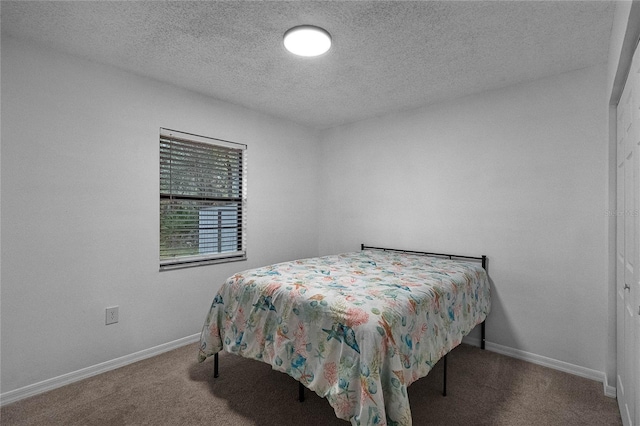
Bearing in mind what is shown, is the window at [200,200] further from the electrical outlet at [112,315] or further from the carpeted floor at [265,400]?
the carpeted floor at [265,400]

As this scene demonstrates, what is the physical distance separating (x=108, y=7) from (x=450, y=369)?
133 inches

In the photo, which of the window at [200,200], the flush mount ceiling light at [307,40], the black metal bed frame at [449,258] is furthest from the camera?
the window at [200,200]

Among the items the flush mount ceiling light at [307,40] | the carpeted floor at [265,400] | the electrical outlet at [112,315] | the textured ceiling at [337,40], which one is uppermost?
the textured ceiling at [337,40]

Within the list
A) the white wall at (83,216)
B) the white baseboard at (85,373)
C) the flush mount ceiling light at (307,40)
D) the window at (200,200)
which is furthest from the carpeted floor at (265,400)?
the flush mount ceiling light at (307,40)

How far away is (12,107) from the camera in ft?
7.04

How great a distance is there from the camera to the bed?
1.52m

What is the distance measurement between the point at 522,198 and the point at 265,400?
8.57ft

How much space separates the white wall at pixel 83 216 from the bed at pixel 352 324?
836 mm

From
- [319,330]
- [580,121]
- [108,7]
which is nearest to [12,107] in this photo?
[108,7]

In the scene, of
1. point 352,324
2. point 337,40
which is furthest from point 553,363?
point 337,40

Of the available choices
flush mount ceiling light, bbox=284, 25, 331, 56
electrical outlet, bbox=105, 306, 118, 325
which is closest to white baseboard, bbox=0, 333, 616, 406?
electrical outlet, bbox=105, 306, 118, 325

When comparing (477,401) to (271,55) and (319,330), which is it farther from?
(271,55)

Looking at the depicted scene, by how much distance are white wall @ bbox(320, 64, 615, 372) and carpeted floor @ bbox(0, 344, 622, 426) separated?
18.2 inches

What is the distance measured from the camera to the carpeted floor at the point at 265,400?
195cm
